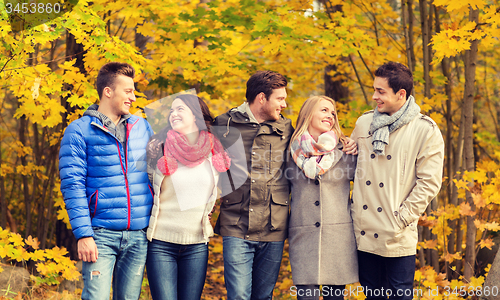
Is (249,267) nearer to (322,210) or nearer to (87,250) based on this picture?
(322,210)

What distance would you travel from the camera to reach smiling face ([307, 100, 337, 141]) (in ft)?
9.04

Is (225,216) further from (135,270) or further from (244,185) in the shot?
(135,270)

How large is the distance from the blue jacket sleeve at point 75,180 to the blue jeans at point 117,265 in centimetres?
13

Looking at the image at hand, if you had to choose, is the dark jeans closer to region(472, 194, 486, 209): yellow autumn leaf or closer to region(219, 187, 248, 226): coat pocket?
region(219, 187, 248, 226): coat pocket

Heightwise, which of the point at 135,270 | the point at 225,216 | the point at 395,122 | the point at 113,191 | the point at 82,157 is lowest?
the point at 135,270

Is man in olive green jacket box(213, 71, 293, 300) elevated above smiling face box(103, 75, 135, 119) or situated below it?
below

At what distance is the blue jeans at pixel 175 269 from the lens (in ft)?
8.42

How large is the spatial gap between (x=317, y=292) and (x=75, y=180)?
1.72 meters

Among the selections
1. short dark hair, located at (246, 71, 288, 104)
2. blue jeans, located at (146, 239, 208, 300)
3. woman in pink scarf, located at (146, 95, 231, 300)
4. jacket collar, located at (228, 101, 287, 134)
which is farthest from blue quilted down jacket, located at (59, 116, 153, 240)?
short dark hair, located at (246, 71, 288, 104)

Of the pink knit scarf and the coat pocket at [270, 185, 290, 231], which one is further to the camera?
the coat pocket at [270, 185, 290, 231]

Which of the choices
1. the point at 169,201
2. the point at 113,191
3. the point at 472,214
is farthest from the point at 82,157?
the point at 472,214

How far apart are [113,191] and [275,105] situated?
1.20 meters

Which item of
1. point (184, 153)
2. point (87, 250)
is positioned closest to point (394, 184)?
point (184, 153)

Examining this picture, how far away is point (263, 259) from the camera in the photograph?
2.76 meters
